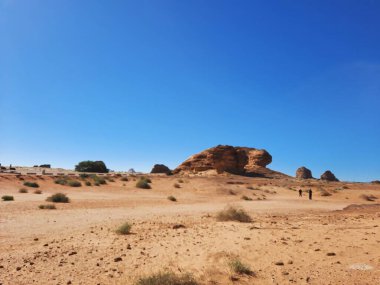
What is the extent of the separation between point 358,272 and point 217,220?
8.91 meters

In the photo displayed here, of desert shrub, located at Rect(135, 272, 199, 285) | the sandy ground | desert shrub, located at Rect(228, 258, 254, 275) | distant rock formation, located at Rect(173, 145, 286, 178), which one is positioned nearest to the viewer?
desert shrub, located at Rect(135, 272, 199, 285)

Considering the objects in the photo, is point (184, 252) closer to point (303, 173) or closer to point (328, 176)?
point (303, 173)

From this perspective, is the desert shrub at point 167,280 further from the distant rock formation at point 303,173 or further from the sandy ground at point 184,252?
the distant rock formation at point 303,173

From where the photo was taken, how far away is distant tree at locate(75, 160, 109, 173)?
283 ft

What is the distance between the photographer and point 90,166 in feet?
285

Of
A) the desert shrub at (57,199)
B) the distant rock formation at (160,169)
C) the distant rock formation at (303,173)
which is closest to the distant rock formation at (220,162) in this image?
the distant rock formation at (160,169)

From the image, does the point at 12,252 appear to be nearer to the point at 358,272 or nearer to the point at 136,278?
the point at 136,278

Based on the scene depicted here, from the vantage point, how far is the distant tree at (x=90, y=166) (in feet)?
283

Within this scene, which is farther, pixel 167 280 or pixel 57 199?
pixel 57 199

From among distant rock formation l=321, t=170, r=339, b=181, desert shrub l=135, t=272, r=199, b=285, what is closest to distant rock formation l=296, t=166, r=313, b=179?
distant rock formation l=321, t=170, r=339, b=181

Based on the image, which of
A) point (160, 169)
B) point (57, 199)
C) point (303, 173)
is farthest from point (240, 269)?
point (303, 173)

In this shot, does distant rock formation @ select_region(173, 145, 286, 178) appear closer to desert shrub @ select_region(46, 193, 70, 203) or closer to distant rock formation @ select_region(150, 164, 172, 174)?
distant rock formation @ select_region(150, 164, 172, 174)

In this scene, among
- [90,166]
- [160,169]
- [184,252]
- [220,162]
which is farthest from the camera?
[160,169]

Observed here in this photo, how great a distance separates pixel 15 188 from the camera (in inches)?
1356
